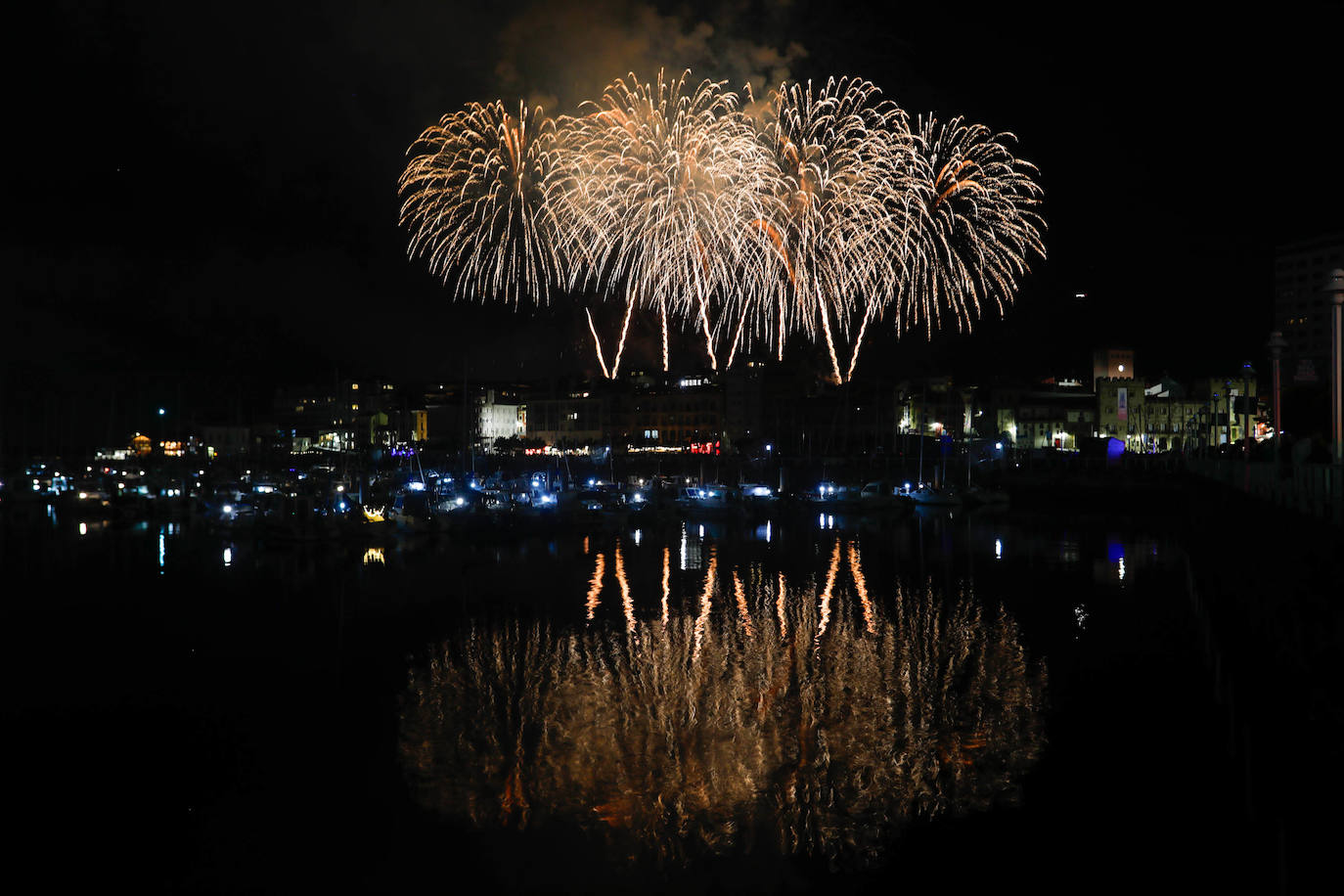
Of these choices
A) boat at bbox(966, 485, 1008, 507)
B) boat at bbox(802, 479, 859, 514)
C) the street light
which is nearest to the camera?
the street light

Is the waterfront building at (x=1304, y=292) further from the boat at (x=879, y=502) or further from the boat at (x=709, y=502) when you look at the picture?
the boat at (x=709, y=502)

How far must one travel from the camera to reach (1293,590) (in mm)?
10477

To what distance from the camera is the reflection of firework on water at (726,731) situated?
8969 mm

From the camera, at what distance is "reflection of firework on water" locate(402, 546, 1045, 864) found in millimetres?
8969

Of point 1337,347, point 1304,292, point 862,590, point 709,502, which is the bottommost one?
point 862,590

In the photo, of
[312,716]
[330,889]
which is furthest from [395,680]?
[330,889]

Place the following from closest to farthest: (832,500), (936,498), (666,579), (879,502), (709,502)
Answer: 1. (666,579)
2. (709,502)
3. (879,502)
4. (936,498)
5. (832,500)

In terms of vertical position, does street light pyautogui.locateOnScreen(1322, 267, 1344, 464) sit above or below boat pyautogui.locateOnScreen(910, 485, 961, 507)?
above

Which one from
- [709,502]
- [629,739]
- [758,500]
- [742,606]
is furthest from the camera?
[758,500]

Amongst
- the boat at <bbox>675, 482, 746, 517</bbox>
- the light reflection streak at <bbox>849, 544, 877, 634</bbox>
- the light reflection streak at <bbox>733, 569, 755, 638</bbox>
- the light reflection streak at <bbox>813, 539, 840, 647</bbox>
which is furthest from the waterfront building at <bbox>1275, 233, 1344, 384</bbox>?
the light reflection streak at <bbox>733, 569, 755, 638</bbox>

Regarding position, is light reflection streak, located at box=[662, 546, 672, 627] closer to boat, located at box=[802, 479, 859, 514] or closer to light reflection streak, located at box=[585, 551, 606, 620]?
light reflection streak, located at box=[585, 551, 606, 620]

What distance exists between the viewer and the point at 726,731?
37.0 ft

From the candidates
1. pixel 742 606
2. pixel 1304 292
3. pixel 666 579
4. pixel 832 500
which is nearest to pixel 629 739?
pixel 742 606

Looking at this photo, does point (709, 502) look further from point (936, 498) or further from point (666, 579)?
point (666, 579)
